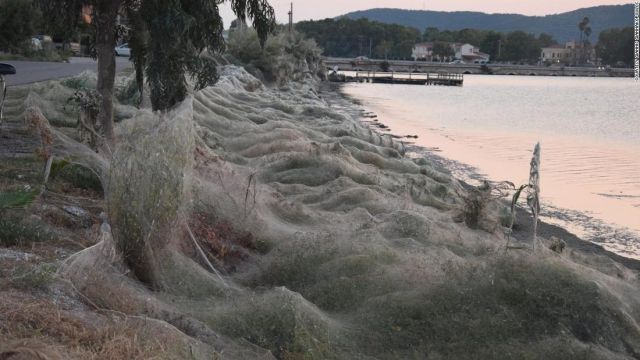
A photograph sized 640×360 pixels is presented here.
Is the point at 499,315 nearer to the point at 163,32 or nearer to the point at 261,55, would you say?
the point at 163,32

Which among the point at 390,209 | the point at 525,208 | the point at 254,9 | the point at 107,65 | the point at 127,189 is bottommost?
the point at 525,208

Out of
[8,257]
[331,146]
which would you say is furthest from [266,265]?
[331,146]

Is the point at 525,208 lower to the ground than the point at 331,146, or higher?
lower

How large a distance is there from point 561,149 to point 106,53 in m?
28.4

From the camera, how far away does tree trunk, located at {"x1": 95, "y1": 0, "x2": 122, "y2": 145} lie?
11797 millimetres

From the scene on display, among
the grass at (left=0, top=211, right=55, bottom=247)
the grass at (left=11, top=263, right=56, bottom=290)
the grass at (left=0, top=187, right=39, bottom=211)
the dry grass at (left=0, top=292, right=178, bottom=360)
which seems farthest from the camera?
the grass at (left=0, top=211, right=55, bottom=247)

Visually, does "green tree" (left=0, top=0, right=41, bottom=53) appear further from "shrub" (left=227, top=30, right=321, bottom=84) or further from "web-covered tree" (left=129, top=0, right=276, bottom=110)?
"web-covered tree" (left=129, top=0, right=276, bottom=110)

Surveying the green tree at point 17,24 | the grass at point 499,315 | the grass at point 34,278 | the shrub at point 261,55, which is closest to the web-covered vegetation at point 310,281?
the grass at point 499,315

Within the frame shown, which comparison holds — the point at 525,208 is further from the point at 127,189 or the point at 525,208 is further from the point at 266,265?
the point at 127,189

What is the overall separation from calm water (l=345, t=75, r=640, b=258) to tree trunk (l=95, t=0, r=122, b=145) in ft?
35.2

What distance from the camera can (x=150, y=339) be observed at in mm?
5297

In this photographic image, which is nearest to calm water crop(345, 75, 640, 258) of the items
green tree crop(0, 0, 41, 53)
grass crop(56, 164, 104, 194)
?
grass crop(56, 164, 104, 194)

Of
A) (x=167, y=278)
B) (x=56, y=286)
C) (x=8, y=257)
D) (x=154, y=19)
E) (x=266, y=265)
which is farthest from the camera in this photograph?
(x=154, y=19)

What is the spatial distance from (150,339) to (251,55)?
5065cm
